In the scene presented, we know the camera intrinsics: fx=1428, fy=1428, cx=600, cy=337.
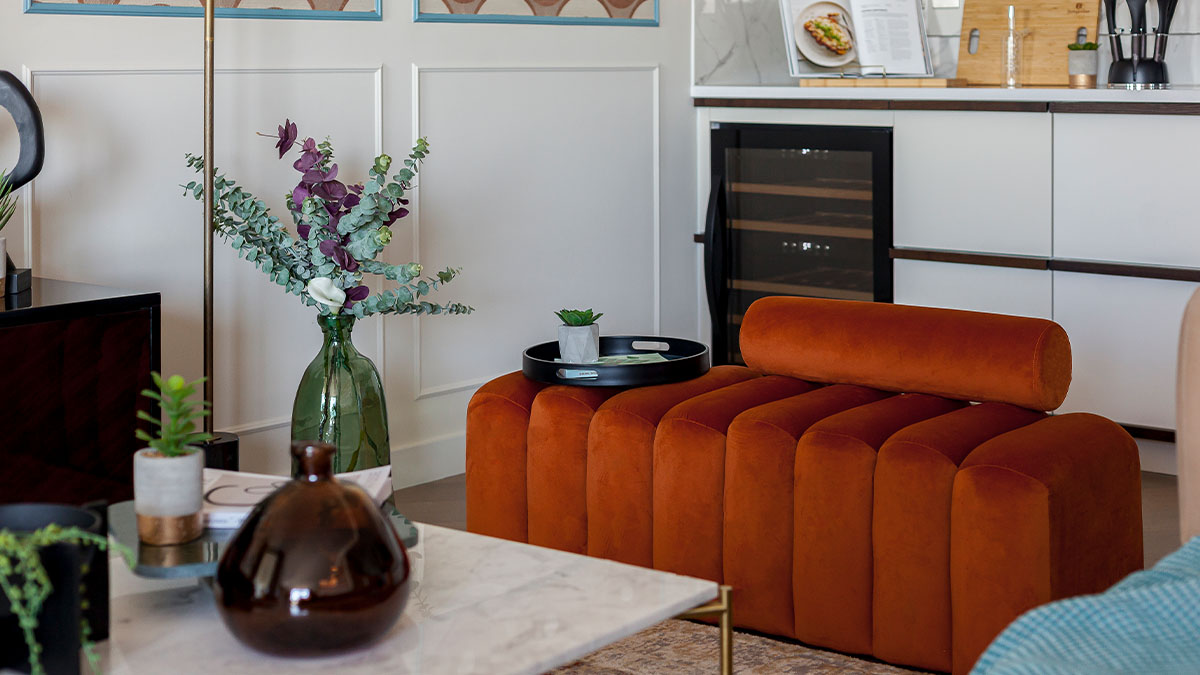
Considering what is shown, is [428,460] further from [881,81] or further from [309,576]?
[309,576]

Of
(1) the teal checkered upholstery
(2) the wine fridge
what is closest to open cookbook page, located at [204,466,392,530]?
(1) the teal checkered upholstery

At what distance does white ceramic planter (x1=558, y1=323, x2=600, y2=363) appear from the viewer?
9.65 feet

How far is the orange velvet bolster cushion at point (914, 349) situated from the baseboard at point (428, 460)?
1431mm

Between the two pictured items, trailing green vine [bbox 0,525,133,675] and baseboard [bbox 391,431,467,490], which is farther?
baseboard [bbox 391,431,467,490]

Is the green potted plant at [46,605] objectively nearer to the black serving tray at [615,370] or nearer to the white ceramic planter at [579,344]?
the black serving tray at [615,370]

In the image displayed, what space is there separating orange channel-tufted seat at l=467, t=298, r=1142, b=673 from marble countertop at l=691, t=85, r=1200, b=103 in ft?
5.16

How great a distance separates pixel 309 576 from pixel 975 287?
3158mm

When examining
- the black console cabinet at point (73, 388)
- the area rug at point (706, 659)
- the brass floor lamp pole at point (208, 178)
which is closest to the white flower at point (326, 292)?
the brass floor lamp pole at point (208, 178)

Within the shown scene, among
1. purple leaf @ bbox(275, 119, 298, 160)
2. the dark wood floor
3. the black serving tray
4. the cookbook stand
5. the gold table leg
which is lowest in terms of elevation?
the dark wood floor

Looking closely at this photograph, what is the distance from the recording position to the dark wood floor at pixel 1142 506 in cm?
335

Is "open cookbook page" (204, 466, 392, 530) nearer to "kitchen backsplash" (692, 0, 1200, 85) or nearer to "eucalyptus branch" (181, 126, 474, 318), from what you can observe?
"eucalyptus branch" (181, 126, 474, 318)

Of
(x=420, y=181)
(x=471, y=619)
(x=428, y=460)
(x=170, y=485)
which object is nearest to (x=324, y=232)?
(x=420, y=181)

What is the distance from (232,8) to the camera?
3410mm

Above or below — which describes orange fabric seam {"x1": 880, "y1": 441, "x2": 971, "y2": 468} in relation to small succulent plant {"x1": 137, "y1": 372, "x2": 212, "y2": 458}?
below
